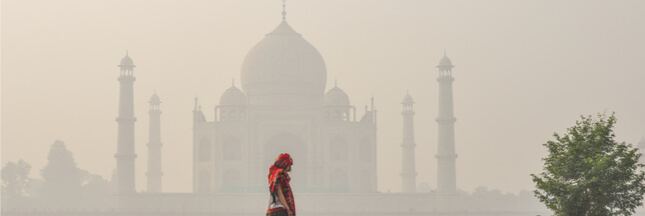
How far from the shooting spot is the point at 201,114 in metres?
69.1

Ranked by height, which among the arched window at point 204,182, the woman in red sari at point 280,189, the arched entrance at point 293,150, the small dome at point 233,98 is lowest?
the woman in red sari at point 280,189

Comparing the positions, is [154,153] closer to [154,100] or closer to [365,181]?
[154,100]

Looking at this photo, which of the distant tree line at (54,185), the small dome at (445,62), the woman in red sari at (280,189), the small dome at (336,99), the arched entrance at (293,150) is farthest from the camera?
the distant tree line at (54,185)

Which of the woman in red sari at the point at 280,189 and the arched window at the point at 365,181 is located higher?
the arched window at the point at 365,181

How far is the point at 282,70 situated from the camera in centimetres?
7012

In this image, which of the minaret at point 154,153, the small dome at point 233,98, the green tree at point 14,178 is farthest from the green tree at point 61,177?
the small dome at point 233,98

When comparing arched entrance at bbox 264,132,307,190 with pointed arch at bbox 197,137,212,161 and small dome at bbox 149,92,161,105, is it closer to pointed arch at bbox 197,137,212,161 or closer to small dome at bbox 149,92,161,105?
pointed arch at bbox 197,137,212,161

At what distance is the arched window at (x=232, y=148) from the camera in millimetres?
67562

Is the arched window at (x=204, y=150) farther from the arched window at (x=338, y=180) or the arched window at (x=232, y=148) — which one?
the arched window at (x=338, y=180)

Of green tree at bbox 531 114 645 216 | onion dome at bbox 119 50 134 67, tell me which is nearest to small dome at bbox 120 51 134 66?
onion dome at bbox 119 50 134 67

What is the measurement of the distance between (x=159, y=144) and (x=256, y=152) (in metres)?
9.52

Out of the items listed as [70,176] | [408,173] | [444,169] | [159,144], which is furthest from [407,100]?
[70,176]

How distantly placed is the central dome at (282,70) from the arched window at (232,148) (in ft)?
10.2

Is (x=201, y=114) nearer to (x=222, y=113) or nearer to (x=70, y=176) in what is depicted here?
(x=222, y=113)
